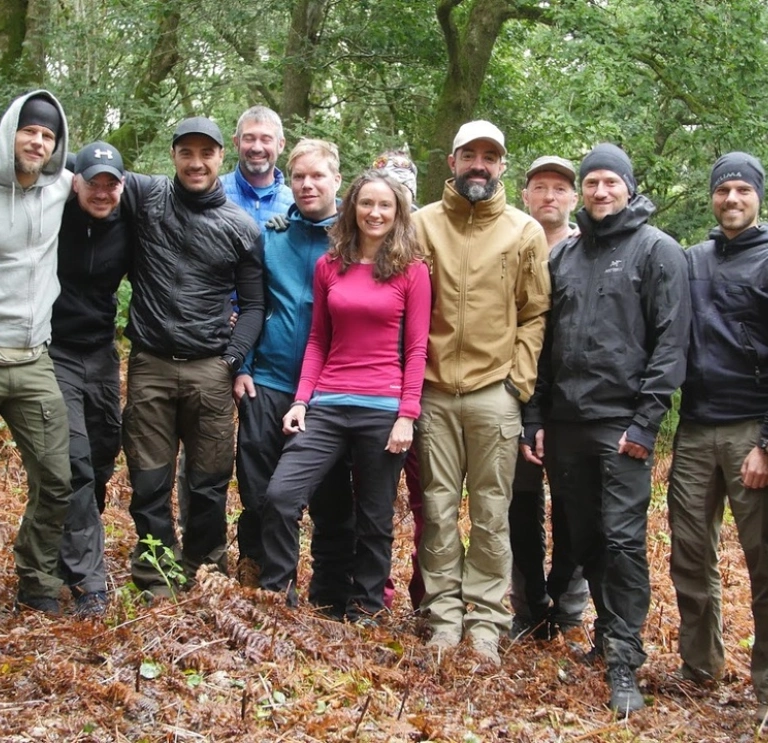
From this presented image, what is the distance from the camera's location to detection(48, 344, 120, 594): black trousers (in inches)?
209

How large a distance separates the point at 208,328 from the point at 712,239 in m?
2.97

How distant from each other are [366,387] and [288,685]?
66.2 inches

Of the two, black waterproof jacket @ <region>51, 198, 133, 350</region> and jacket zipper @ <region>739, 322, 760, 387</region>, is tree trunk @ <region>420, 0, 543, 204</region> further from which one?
jacket zipper @ <region>739, 322, 760, 387</region>

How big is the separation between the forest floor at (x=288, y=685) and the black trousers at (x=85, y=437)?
0.77ft

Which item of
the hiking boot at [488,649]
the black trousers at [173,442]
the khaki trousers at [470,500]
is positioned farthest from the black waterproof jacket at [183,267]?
the hiking boot at [488,649]

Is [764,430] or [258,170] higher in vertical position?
[258,170]

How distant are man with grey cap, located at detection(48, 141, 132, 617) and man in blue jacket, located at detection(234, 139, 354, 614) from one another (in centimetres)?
84

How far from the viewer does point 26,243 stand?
493cm

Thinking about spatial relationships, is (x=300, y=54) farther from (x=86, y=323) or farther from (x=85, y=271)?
(x=86, y=323)

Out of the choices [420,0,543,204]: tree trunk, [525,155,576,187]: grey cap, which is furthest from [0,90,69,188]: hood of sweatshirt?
[420,0,543,204]: tree trunk

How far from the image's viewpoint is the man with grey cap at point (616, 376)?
16.5 ft

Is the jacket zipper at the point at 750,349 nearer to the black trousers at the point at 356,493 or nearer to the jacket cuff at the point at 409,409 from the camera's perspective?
the jacket cuff at the point at 409,409

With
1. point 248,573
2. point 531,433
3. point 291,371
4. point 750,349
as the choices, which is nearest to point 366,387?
point 291,371

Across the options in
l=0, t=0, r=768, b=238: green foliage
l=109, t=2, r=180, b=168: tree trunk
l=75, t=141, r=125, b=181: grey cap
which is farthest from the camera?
l=109, t=2, r=180, b=168: tree trunk
